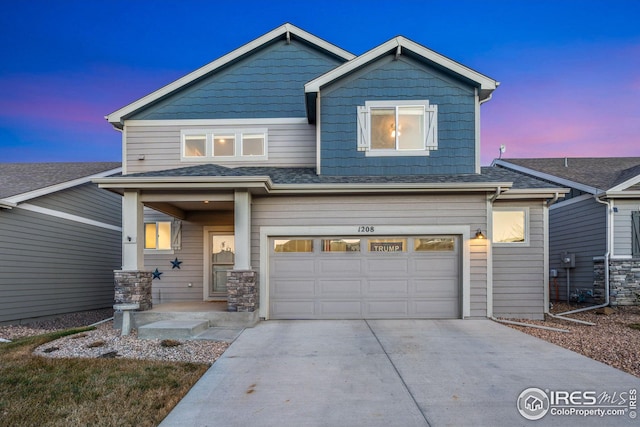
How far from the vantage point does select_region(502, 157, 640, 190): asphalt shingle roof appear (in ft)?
39.7

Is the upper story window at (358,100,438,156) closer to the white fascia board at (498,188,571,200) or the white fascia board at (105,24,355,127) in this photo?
the white fascia board at (498,188,571,200)

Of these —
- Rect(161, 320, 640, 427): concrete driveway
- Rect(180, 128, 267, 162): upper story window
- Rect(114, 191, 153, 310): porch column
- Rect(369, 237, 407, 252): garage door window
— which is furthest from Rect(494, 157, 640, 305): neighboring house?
Rect(114, 191, 153, 310): porch column

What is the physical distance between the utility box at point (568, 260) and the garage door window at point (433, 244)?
21.9ft

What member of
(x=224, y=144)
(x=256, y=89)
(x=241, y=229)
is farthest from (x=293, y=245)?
(x=256, y=89)

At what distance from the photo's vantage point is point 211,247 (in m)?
10.8

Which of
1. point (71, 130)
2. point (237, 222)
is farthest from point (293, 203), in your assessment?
point (71, 130)

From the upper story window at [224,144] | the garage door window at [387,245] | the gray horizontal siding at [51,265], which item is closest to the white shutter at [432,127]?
the garage door window at [387,245]

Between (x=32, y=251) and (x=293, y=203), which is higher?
(x=293, y=203)

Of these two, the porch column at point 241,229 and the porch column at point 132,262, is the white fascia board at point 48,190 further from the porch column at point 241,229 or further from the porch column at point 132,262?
the porch column at point 241,229

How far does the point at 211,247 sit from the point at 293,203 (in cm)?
329

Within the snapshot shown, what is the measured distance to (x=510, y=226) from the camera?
965 cm

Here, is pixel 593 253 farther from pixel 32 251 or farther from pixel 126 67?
pixel 126 67

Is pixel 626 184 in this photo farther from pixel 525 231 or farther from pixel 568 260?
pixel 525 231

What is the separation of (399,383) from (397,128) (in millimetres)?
6589
